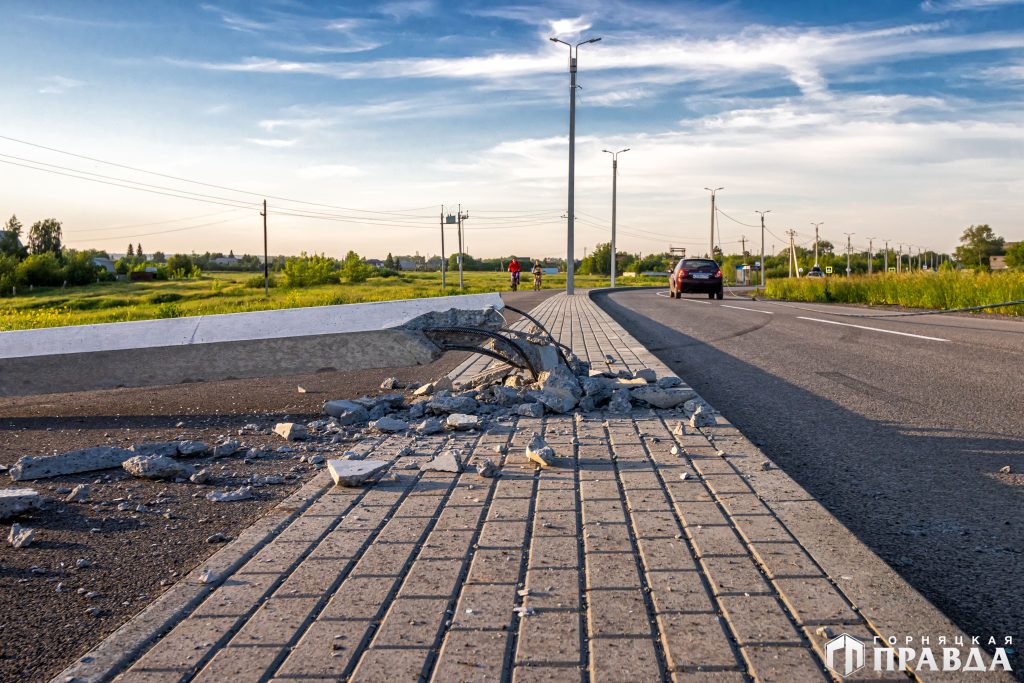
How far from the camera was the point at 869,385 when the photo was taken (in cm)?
793

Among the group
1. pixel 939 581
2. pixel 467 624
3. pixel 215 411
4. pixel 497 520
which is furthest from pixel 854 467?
pixel 215 411

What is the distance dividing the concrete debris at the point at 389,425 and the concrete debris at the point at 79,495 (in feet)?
6.37

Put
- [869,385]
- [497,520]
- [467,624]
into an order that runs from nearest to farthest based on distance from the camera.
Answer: [467,624], [497,520], [869,385]

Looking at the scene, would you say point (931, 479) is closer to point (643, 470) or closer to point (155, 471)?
point (643, 470)

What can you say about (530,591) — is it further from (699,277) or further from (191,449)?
(699,277)

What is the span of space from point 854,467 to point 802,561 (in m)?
2.10

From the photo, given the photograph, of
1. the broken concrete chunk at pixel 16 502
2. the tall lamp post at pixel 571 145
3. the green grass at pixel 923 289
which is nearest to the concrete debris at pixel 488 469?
the broken concrete chunk at pixel 16 502

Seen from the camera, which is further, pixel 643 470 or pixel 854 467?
pixel 854 467

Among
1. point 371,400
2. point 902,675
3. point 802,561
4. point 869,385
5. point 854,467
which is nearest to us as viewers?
point 902,675

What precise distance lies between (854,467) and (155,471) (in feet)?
13.5

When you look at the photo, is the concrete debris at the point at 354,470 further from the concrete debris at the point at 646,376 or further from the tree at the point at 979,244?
the tree at the point at 979,244

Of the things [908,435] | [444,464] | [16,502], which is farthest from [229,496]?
[908,435]

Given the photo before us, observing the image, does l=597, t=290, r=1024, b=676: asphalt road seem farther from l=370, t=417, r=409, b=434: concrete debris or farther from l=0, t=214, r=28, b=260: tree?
l=0, t=214, r=28, b=260: tree

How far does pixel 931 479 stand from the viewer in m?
4.49
